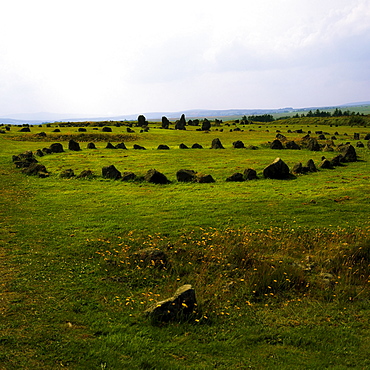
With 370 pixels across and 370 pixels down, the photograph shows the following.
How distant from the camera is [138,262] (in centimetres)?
1355

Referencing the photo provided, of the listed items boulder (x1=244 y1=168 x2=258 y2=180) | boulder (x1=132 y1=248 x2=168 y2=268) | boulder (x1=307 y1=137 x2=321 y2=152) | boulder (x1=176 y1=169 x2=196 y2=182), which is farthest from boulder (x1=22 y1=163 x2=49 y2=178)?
boulder (x1=307 y1=137 x2=321 y2=152)

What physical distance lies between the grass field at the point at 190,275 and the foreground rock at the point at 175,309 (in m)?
0.27

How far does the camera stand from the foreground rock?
9680 millimetres

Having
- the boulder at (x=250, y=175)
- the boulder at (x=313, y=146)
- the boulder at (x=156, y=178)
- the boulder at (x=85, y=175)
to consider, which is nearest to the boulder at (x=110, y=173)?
the boulder at (x=85, y=175)

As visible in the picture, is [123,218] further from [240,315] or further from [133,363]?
[133,363]

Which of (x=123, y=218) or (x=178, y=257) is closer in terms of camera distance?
(x=178, y=257)

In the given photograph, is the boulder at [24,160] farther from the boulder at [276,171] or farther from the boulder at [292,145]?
the boulder at [292,145]

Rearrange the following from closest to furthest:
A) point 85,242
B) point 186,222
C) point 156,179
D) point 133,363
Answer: point 133,363
point 85,242
point 186,222
point 156,179

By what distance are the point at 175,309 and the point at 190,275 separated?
3087 mm

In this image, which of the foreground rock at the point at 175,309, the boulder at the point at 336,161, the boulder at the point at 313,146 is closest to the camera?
the foreground rock at the point at 175,309

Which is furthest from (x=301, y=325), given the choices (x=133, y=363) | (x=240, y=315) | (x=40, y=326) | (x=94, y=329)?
(x=40, y=326)

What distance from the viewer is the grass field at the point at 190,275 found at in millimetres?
8352

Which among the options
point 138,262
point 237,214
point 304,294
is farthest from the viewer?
point 237,214

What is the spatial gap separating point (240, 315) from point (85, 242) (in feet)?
27.5
